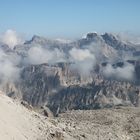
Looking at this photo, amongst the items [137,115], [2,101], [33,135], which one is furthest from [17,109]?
[137,115]

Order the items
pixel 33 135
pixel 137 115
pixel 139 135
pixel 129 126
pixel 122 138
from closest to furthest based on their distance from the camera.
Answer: pixel 33 135 < pixel 122 138 < pixel 139 135 < pixel 129 126 < pixel 137 115

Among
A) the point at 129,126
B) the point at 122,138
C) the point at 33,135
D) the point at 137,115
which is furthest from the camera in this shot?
the point at 137,115

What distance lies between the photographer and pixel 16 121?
4434cm

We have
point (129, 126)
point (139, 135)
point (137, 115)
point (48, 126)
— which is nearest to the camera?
point (48, 126)

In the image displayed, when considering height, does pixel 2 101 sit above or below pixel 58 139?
above

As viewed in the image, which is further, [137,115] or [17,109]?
[137,115]

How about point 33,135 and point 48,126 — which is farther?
point 48,126

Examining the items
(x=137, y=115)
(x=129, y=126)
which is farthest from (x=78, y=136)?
(x=137, y=115)

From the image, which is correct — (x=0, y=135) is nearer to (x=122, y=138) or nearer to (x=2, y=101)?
(x=2, y=101)

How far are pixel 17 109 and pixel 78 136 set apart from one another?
25.7 ft

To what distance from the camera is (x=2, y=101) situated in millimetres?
47969

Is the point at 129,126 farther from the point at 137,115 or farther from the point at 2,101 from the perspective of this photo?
the point at 2,101

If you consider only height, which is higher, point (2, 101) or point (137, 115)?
point (2, 101)

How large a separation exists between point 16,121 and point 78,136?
7.73 metres
